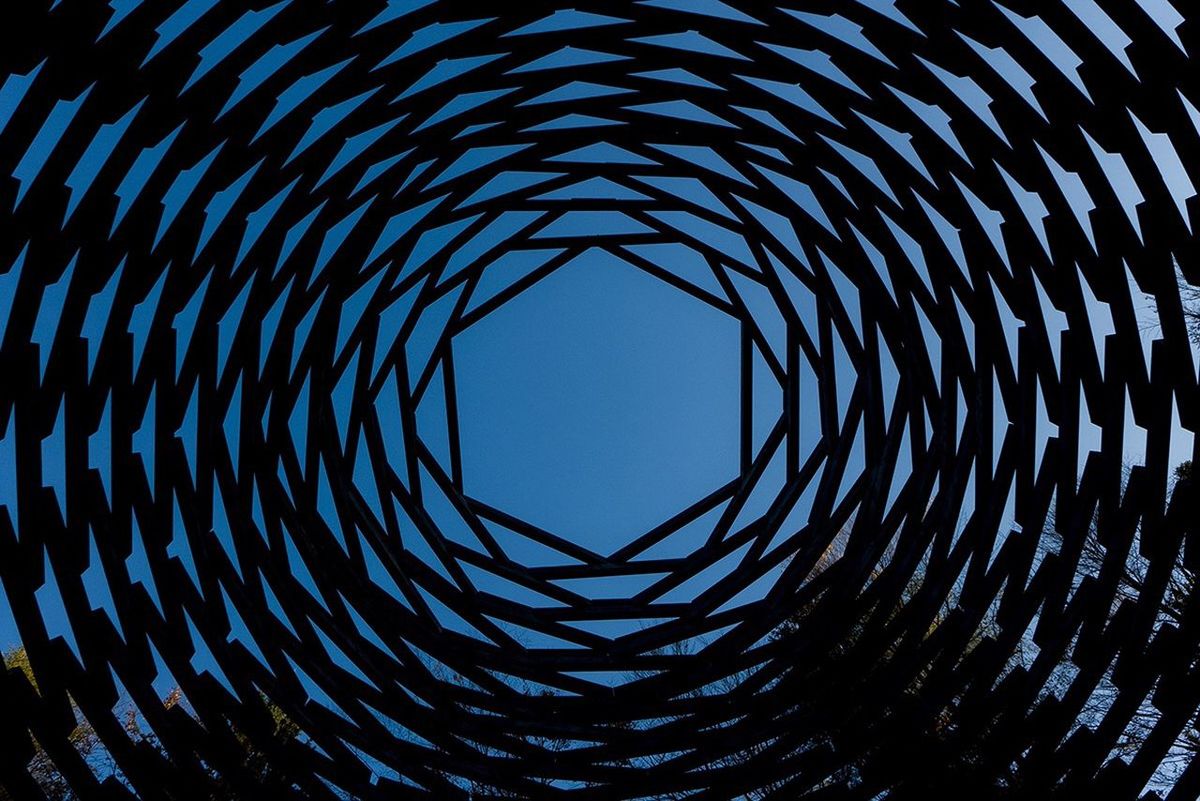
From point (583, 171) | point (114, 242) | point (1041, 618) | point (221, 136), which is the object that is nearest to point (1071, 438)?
point (1041, 618)

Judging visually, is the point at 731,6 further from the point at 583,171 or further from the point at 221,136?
the point at 221,136

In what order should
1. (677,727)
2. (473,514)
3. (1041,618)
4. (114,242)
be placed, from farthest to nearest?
(473,514) < (677,727) < (1041,618) < (114,242)

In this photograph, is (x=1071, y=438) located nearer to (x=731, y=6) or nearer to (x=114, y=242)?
(x=731, y=6)

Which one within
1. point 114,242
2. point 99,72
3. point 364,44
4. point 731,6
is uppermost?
point 731,6

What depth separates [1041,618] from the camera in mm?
10430

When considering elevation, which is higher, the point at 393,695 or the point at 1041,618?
the point at 1041,618

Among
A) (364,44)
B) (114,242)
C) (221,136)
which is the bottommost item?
(114,242)

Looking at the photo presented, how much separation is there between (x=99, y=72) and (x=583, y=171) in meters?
7.72

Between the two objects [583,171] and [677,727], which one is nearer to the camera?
[677,727]

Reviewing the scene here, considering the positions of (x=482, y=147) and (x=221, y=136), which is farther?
(x=482, y=147)

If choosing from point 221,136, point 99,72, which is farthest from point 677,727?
point 99,72

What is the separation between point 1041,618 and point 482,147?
10.6 meters

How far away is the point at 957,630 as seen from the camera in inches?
434

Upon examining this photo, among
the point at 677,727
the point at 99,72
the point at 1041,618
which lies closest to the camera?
the point at 99,72
